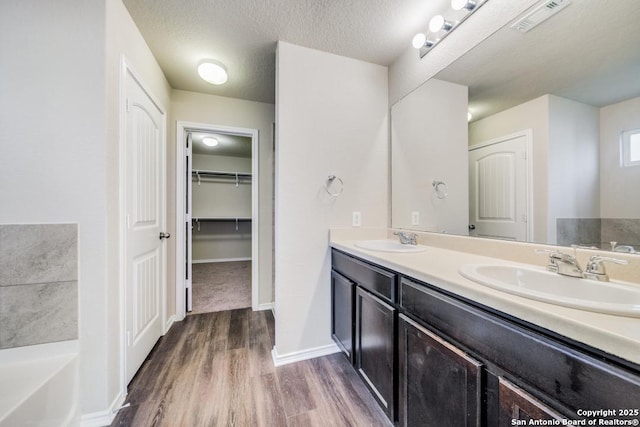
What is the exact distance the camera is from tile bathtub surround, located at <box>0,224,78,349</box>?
113 cm

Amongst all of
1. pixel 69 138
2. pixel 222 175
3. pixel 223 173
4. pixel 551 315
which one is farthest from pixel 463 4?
pixel 222 175

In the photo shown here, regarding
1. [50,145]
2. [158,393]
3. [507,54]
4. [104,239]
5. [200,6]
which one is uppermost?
[200,6]

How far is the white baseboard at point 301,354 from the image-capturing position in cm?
171

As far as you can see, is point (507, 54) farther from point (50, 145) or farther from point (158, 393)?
point (158, 393)

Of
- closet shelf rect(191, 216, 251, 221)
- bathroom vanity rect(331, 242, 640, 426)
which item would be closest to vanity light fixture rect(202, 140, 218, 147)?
closet shelf rect(191, 216, 251, 221)

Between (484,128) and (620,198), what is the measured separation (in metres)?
0.67

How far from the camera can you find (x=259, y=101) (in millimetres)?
2627

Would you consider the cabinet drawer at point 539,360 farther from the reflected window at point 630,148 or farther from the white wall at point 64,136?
the white wall at point 64,136

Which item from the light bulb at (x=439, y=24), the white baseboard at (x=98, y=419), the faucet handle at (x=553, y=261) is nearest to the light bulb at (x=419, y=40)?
the light bulb at (x=439, y=24)

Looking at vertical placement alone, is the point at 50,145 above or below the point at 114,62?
below

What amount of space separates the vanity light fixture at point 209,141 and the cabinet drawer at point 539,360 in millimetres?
3853

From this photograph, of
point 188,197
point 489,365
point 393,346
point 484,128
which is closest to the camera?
point 489,365

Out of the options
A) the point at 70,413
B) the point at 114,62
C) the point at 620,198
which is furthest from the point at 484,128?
the point at 70,413

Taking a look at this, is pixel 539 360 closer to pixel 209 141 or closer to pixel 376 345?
pixel 376 345
